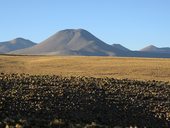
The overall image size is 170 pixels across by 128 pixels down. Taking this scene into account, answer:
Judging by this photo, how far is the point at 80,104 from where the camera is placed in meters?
30.9

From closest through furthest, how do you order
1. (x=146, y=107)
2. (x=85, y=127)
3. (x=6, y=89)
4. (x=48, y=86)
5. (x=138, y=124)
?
(x=85, y=127) < (x=138, y=124) < (x=146, y=107) < (x=6, y=89) < (x=48, y=86)

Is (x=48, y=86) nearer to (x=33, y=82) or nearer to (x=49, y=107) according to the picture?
(x=33, y=82)

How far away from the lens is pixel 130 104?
3250 centimetres

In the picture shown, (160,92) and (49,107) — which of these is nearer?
(49,107)

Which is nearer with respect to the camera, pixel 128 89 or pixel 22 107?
pixel 22 107

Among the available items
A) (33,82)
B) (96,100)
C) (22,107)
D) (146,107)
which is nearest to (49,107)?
(22,107)

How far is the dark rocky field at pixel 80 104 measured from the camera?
25.2 m

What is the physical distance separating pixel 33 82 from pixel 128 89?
7.86 meters

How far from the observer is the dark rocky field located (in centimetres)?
2519

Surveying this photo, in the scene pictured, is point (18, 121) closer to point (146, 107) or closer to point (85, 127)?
point (85, 127)

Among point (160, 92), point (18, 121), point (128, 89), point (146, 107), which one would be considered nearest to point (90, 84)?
point (128, 89)

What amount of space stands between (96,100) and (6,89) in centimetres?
682

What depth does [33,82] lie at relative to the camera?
1558 inches

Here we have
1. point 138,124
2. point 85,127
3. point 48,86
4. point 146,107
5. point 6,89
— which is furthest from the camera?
point 48,86
